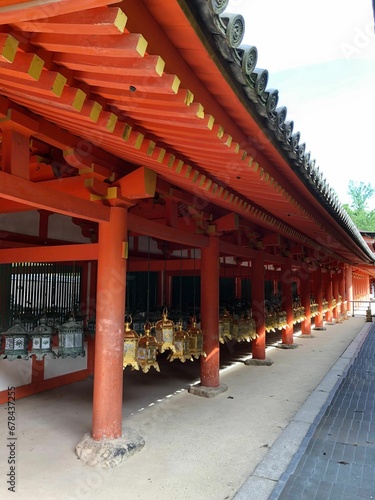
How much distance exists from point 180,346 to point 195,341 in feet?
1.11

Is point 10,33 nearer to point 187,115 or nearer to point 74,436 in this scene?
point 187,115

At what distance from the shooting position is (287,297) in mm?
10508

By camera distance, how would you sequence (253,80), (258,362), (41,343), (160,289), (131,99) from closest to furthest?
(131,99)
(253,80)
(41,343)
(258,362)
(160,289)

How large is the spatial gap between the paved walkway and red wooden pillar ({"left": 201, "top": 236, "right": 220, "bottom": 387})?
63.7 inches

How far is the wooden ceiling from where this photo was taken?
5.09 ft

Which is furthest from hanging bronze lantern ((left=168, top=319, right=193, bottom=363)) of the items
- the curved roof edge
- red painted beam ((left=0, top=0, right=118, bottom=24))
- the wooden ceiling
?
red painted beam ((left=0, top=0, right=118, bottom=24))

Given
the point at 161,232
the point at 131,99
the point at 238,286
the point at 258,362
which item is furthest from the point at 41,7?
the point at 238,286

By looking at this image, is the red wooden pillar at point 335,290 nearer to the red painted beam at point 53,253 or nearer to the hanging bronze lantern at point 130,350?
the hanging bronze lantern at point 130,350

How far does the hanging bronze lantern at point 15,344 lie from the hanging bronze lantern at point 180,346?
1956mm

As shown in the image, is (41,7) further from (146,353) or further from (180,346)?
(180,346)

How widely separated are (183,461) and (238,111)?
3.33 metres

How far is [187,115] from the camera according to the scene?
7.29 ft

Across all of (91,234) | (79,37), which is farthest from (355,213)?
(79,37)

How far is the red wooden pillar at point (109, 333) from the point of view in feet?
12.5
